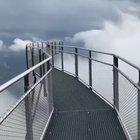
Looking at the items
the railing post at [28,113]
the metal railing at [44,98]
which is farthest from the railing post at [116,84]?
the railing post at [28,113]

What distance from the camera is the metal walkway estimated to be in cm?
898

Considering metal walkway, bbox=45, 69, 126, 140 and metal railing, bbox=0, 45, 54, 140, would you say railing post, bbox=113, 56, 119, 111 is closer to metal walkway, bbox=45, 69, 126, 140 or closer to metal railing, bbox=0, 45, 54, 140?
metal walkway, bbox=45, 69, 126, 140

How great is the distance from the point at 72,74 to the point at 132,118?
9501 millimetres

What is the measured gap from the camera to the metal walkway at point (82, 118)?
8.98 metres

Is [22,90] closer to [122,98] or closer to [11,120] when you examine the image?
[11,120]

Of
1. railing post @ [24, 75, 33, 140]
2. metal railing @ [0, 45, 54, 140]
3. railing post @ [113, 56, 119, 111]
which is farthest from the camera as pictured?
railing post @ [113, 56, 119, 111]

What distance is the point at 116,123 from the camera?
9.66 m

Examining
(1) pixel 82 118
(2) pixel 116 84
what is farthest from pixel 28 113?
(2) pixel 116 84

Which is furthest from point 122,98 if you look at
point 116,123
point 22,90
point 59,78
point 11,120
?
point 59,78

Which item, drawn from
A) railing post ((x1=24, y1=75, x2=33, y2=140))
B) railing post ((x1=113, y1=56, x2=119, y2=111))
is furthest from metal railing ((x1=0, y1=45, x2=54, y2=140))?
railing post ((x1=113, y1=56, x2=119, y2=111))

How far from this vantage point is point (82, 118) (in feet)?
33.7

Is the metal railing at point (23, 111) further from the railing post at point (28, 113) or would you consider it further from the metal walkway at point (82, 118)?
the metal walkway at point (82, 118)

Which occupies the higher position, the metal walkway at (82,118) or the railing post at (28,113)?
the railing post at (28,113)

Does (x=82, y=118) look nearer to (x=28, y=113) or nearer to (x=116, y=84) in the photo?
(x=116, y=84)
